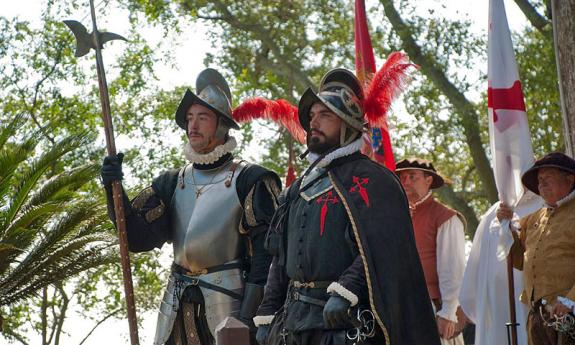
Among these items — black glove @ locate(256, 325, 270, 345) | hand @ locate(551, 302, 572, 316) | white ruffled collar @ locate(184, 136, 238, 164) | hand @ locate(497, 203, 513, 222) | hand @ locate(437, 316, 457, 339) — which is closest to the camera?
black glove @ locate(256, 325, 270, 345)

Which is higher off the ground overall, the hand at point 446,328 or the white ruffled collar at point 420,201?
the white ruffled collar at point 420,201

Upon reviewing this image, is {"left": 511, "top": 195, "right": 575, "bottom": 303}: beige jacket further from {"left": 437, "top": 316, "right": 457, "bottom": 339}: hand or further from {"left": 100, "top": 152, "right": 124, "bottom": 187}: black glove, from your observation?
{"left": 100, "top": 152, "right": 124, "bottom": 187}: black glove

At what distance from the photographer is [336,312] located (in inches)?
251

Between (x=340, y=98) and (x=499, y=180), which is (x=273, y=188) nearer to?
(x=340, y=98)

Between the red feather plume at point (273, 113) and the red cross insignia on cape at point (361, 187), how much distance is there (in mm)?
1085

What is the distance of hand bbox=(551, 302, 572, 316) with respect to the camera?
742cm

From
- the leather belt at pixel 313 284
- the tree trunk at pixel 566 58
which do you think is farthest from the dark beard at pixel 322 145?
the tree trunk at pixel 566 58

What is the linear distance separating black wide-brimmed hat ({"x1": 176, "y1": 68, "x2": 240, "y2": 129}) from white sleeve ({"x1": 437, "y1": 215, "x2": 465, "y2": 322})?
79.3 inches

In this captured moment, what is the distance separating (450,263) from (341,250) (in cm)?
289

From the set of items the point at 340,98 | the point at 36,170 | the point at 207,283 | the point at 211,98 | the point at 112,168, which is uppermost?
the point at 36,170

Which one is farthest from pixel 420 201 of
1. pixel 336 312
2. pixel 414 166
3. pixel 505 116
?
pixel 336 312

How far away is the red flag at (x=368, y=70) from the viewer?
359 inches

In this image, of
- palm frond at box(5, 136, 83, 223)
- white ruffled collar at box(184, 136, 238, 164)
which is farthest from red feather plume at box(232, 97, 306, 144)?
palm frond at box(5, 136, 83, 223)

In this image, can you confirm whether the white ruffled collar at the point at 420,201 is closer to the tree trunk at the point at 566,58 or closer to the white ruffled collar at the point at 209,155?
the tree trunk at the point at 566,58
